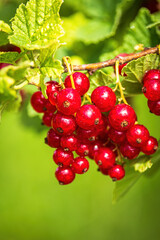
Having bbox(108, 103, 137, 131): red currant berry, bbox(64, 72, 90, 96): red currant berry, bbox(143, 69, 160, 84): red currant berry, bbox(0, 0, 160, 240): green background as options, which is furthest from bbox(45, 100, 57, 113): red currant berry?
bbox(0, 0, 160, 240): green background

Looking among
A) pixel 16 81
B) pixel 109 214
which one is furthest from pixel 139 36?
pixel 109 214

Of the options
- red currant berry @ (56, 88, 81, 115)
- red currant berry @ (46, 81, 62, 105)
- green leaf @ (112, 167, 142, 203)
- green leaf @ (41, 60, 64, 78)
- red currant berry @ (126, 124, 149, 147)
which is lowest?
green leaf @ (112, 167, 142, 203)

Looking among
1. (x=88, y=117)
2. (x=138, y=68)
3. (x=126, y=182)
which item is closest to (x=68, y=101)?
(x=88, y=117)

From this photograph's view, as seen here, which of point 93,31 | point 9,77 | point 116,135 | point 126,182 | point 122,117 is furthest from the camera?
point 93,31

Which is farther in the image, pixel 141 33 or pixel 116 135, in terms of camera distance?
pixel 141 33

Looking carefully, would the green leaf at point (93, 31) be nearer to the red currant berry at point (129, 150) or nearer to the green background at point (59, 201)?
→ the red currant berry at point (129, 150)

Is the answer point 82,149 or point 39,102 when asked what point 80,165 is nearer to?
point 82,149

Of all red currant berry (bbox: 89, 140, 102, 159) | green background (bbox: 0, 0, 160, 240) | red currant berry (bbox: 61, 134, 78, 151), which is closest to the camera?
red currant berry (bbox: 61, 134, 78, 151)

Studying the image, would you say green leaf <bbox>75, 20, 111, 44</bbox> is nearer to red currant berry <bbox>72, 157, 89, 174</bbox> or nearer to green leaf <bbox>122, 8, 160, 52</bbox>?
green leaf <bbox>122, 8, 160, 52</bbox>

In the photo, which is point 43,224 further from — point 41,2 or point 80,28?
point 41,2
